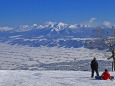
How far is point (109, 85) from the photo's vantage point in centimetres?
2980

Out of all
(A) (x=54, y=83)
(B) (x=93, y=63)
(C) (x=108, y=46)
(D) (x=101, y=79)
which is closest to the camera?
(A) (x=54, y=83)

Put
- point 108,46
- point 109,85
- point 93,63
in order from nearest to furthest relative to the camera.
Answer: point 109,85
point 93,63
point 108,46

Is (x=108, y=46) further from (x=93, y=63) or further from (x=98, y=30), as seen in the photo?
(x=93, y=63)

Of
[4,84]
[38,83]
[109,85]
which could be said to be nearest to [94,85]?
[109,85]

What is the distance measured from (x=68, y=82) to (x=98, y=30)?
3740 cm

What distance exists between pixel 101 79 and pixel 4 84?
10.3 meters

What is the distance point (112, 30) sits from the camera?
228 ft

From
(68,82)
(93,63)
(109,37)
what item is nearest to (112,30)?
(109,37)

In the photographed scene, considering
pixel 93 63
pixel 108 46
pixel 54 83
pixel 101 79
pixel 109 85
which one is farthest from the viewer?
pixel 108 46

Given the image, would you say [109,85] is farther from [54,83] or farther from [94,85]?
[54,83]

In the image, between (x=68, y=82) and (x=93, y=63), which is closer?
(x=68, y=82)

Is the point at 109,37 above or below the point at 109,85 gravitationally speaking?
above

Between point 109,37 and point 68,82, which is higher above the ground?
point 109,37

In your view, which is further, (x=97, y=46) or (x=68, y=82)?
(x=97, y=46)
